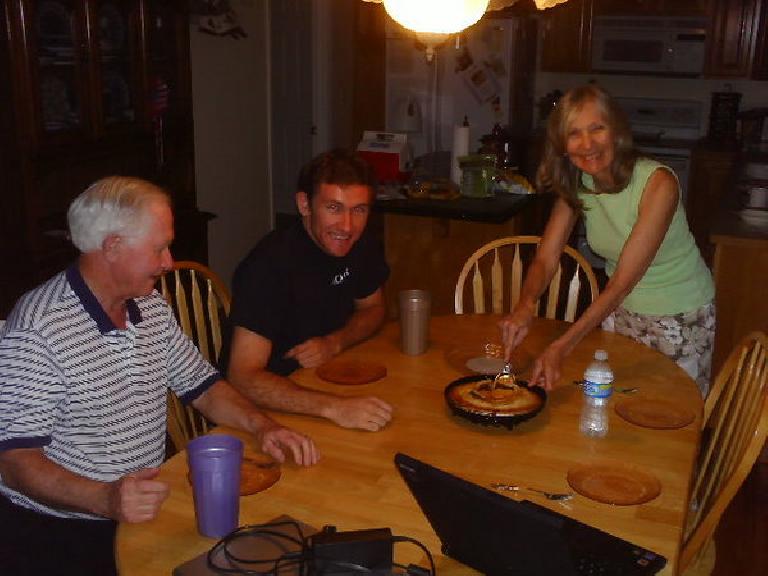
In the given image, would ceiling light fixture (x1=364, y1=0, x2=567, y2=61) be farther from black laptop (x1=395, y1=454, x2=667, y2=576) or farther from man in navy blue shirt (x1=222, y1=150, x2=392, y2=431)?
black laptop (x1=395, y1=454, x2=667, y2=576)

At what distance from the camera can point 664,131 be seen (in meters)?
6.33

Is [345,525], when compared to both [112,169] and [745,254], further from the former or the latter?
[112,169]

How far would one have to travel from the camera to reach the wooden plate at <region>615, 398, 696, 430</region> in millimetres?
1923

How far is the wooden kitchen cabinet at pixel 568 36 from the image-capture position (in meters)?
6.03

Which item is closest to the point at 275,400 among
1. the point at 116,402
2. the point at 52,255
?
the point at 116,402

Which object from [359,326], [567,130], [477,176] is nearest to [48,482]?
[359,326]

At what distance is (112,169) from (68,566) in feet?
8.08

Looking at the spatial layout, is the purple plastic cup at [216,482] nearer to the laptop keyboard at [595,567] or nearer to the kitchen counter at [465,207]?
the laptop keyboard at [595,567]

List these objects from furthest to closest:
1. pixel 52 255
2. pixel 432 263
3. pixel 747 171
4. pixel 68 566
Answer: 1. pixel 747 171
2. pixel 432 263
3. pixel 52 255
4. pixel 68 566

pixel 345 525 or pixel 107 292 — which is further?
pixel 107 292

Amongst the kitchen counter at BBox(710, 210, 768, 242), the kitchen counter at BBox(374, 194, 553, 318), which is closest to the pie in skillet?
the kitchen counter at BBox(710, 210, 768, 242)

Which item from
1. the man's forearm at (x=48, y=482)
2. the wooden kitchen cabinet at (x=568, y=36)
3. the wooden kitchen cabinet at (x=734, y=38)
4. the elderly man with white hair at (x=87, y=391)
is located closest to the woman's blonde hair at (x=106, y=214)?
the elderly man with white hair at (x=87, y=391)

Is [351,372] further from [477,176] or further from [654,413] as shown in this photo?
[477,176]

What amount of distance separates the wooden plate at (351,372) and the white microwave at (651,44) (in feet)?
Result: 14.5
